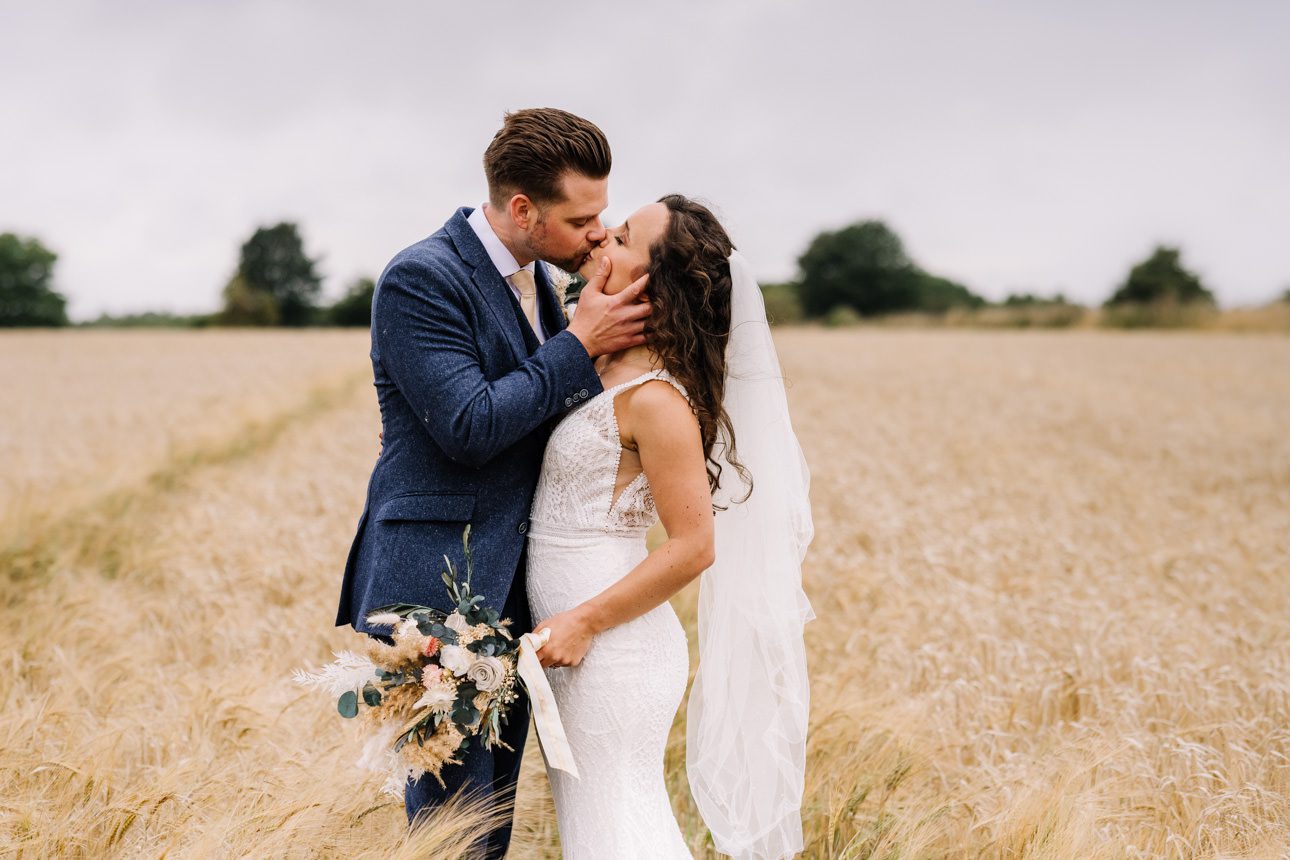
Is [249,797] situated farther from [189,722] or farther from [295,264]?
[295,264]

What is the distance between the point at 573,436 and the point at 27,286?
82.4 meters

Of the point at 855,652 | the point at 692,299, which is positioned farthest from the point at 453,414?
the point at 855,652

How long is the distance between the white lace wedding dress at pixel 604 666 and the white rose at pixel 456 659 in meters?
0.43

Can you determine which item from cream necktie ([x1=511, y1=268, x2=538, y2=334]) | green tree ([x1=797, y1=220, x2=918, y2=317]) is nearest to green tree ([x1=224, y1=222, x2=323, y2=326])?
green tree ([x1=797, y1=220, x2=918, y2=317])

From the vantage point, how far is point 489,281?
265 cm

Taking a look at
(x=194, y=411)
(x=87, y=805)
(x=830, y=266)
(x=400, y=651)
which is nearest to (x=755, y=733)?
(x=400, y=651)

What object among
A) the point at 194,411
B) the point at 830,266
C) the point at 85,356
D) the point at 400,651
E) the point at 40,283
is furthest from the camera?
the point at 830,266

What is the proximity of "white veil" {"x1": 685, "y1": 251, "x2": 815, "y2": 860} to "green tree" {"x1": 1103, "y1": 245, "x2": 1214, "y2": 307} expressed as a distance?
63612 mm

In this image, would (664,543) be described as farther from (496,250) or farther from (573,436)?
(496,250)

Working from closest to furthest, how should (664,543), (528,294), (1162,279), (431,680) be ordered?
(431,680), (664,543), (528,294), (1162,279)

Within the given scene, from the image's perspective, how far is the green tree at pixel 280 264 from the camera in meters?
81.3

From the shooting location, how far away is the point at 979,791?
3482 millimetres

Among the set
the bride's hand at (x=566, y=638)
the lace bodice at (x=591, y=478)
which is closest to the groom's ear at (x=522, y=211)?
the lace bodice at (x=591, y=478)

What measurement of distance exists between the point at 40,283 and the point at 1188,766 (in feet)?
275
